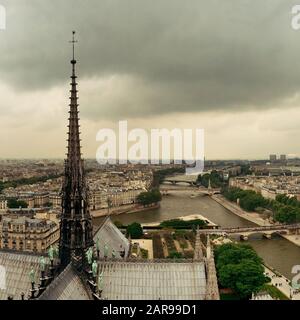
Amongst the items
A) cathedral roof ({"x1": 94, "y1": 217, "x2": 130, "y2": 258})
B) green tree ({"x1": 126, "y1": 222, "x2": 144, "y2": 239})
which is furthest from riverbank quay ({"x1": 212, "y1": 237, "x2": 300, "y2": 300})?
green tree ({"x1": 126, "y1": 222, "x2": 144, "y2": 239})

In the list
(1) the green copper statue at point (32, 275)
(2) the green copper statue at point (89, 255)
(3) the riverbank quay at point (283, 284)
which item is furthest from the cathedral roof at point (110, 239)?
(3) the riverbank quay at point (283, 284)

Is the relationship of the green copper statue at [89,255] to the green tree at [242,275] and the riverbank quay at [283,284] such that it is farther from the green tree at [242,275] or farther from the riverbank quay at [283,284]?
the riverbank quay at [283,284]

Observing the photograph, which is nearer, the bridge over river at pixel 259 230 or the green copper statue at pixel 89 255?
the green copper statue at pixel 89 255

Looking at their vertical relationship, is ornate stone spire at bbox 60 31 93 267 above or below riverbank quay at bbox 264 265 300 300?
above

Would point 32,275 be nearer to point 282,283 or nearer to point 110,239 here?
point 110,239

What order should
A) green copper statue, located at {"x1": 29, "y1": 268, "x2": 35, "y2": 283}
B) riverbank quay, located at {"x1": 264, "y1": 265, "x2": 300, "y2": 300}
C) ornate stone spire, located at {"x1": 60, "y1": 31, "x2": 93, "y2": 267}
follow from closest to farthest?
green copper statue, located at {"x1": 29, "y1": 268, "x2": 35, "y2": 283} < ornate stone spire, located at {"x1": 60, "y1": 31, "x2": 93, "y2": 267} < riverbank quay, located at {"x1": 264, "y1": 265, "x2": 300, "y2": 300}

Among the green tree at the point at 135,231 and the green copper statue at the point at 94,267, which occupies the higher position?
the green copper statue at the point at 94,267

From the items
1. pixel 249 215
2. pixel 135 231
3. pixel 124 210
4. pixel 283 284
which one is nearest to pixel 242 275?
pixel 283 284

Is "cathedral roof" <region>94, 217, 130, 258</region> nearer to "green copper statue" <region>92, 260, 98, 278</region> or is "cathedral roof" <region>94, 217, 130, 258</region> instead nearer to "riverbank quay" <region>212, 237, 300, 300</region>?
"green copper statue" <region>92, 260, 98, 278</region>
